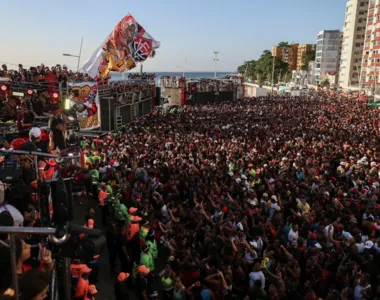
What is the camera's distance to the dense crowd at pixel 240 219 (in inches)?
226

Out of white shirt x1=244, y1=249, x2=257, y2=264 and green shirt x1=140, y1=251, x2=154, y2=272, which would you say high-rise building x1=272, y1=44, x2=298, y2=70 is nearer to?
white shirt x1=244, y1=249, x2=257, y2=264

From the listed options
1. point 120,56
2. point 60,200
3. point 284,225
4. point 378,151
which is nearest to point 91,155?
point 120,56

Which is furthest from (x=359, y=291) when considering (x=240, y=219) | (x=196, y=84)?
(x=196, y=84)

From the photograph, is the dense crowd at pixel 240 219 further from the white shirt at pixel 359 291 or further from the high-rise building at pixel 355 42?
the high-rise building at pixel 355 42

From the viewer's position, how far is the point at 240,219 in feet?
25.4

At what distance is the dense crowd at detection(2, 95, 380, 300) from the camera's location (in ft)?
18.9

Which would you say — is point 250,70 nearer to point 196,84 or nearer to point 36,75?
point 196,84

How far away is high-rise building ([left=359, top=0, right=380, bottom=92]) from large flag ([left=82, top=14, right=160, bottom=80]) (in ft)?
240

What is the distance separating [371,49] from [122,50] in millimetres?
82157

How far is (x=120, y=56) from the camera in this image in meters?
18.0

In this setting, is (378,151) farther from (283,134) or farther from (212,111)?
(212,111)

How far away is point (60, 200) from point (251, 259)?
3.93 meters

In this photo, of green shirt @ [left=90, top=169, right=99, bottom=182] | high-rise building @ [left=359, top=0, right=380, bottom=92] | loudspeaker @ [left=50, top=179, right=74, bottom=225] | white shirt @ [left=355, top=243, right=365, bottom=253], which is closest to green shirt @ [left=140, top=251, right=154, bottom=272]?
loudspeaker @ [left=50, top=179, right=74, bottom=225]

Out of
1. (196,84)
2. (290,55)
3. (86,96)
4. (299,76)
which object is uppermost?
(290,55)
